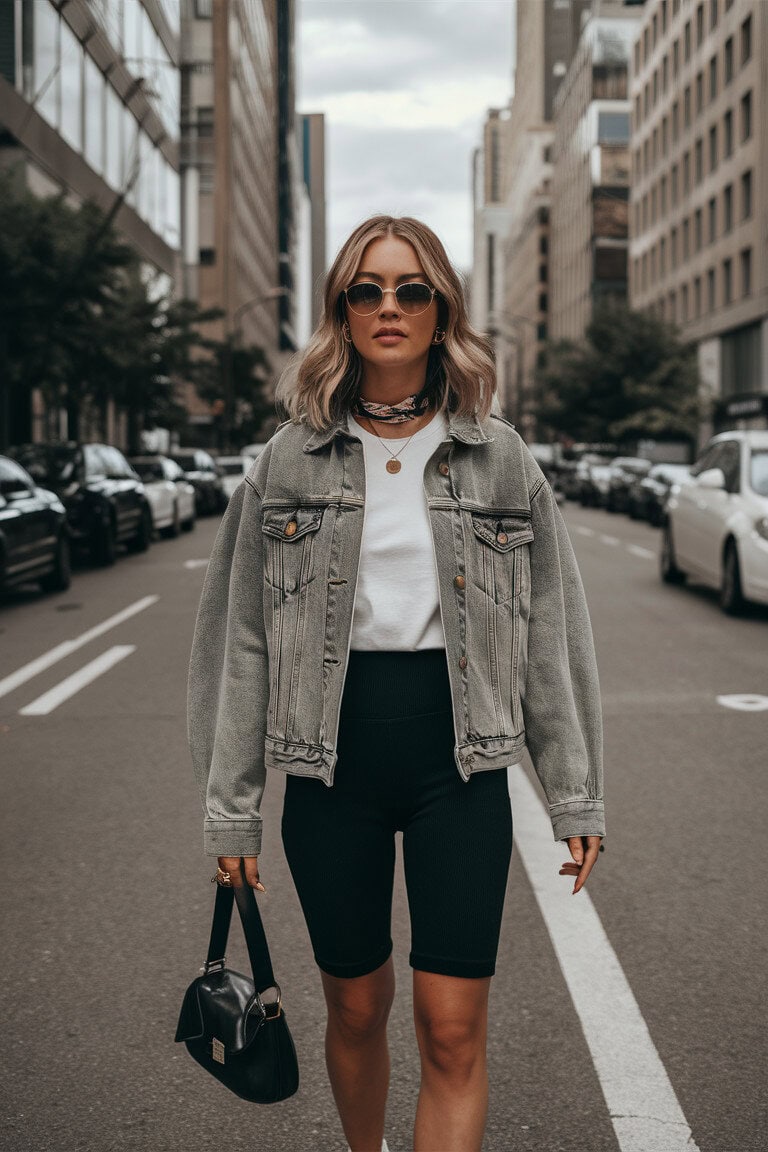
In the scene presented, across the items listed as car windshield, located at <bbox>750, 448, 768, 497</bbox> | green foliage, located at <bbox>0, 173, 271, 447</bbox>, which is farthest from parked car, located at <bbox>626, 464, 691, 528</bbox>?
car windshield, located at <bbox>750, 448, 768, 497</bbox>

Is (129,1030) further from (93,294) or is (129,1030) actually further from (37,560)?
(93,294)

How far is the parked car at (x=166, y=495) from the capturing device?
25484mm

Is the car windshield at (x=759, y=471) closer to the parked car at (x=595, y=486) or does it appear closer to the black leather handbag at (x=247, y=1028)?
the black leather handbag at (x=247, y=1028)

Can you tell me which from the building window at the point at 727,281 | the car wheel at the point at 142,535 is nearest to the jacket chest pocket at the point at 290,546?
the car wheel at the point at 142,535

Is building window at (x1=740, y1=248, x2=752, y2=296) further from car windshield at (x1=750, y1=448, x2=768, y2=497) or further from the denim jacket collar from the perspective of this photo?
the denim jacket collar

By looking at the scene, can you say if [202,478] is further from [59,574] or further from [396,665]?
[396,665]

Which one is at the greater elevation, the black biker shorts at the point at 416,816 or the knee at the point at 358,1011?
the black biker shorts at the point at 416,816

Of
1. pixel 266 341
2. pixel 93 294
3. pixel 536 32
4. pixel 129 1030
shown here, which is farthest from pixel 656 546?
pixel 536 32

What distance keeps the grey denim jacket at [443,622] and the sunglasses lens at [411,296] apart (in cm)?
21

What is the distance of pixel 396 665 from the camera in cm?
257

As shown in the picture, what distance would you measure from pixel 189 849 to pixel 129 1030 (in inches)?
75.0

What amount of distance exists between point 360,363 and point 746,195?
5205cm

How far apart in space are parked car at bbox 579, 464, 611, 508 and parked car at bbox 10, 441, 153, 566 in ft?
64.1

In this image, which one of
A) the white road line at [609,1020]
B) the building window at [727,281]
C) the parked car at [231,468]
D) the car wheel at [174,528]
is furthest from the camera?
the building window at [727,281]
